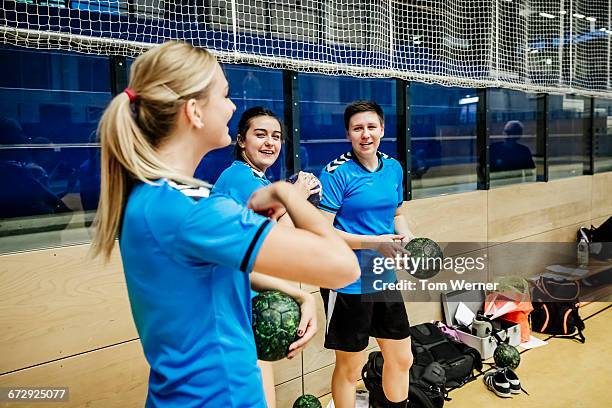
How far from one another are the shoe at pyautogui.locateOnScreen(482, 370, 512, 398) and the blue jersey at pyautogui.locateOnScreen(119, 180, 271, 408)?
8.14 ft

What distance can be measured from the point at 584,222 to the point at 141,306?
5499 mm

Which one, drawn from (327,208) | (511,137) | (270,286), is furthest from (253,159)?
(511,137)

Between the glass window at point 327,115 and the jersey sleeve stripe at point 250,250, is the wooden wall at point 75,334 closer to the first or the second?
the jersey sleeve stripe at point 250,250

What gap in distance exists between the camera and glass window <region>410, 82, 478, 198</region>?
4303 millimetres

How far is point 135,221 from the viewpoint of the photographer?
0.89 metres

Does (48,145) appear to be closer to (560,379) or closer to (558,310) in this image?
(560,379)

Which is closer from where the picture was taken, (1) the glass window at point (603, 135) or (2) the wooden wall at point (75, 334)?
(2) the wooden wall at point (75, 334)

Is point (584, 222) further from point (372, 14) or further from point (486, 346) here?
point (372, 14)

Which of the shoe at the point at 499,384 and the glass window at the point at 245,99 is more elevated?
the glass window at the point at 245,99

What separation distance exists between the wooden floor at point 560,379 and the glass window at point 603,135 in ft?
8.98

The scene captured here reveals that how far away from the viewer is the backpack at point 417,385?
2.72 metres

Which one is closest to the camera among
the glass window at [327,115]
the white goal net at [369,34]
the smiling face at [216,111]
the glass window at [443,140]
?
the smiling face at [216,111]

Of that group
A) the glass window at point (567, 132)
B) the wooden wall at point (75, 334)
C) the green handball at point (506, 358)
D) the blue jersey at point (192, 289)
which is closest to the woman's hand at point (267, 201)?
the blue jersey at point (192, 289)

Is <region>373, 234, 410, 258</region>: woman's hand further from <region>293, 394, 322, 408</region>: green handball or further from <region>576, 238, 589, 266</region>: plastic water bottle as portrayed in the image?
<region>576, 238, 589, 266</region>: plastic water bottle
